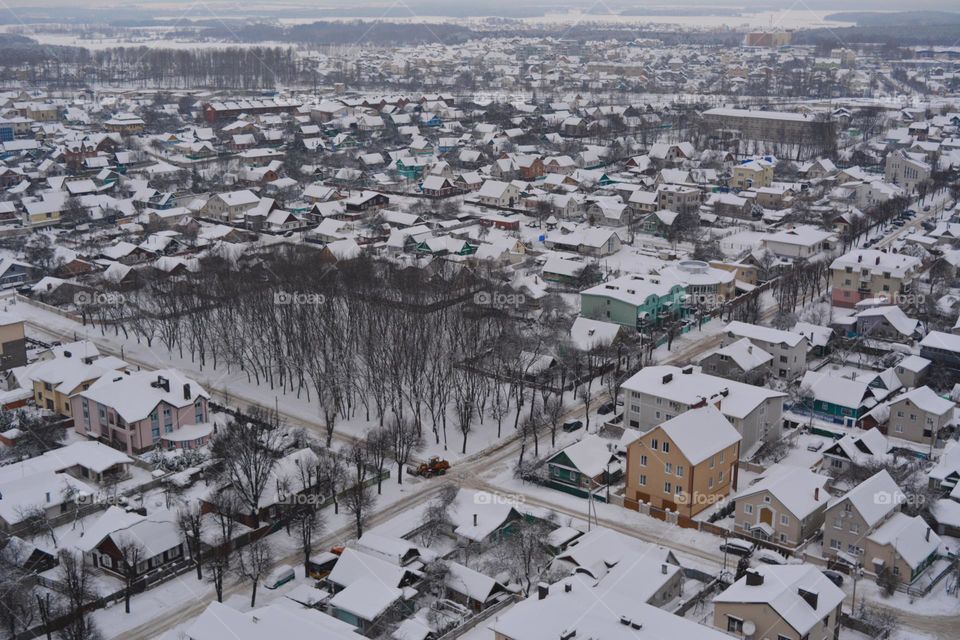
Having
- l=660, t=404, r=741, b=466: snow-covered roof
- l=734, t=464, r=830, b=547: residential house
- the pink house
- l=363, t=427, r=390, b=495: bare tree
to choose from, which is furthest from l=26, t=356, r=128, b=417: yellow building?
l=734, t=464, r=830, b=547: residential house

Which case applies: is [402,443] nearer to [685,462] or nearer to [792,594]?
[685,462]

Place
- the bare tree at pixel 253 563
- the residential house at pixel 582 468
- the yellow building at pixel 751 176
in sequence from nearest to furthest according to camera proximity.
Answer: the bare tree at pixel 253 563 → the residential house at pixel 582 468 → the yellow building at pixel 751 176

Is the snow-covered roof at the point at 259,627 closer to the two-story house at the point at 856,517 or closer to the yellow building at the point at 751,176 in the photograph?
the two-story house at the point at 856,517

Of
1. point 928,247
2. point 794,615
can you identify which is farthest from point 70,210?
point 794,615

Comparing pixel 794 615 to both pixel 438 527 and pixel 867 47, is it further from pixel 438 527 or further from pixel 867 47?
pixel 867 47

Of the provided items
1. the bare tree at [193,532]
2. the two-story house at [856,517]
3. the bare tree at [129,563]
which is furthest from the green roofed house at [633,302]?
the bare tree at [129,563]

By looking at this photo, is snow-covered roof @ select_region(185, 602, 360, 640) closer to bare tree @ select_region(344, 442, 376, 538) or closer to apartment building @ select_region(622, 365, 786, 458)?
bare tree @ select_region(344, 442, 376, 538)
